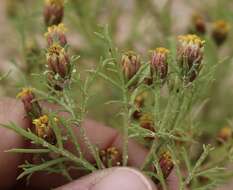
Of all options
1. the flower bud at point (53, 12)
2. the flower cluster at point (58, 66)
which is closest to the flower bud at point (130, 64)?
the flower cluster at point (58, 66)

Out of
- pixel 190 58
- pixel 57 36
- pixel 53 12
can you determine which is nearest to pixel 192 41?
pixel 190 58

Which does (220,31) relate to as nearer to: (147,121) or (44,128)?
(147,121)

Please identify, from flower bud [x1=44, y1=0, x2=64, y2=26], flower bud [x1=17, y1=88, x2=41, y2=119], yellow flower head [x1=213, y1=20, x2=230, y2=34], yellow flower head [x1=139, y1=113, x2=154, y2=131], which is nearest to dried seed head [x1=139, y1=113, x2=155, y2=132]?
yellow flower head [x1=139, y1=113, x2=154, y2=131]

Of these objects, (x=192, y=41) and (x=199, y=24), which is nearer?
(x=192, y=41)

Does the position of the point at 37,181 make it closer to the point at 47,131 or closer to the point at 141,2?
the point at 47,131

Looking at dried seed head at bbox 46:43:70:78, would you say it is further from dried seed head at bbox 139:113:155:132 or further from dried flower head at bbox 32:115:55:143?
dried seed head at bbox 139:113:155:132

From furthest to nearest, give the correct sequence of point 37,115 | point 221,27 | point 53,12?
point 221,27
point 53,12
point 37,115

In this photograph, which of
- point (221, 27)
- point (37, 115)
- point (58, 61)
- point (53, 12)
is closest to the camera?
point (58, 61)
